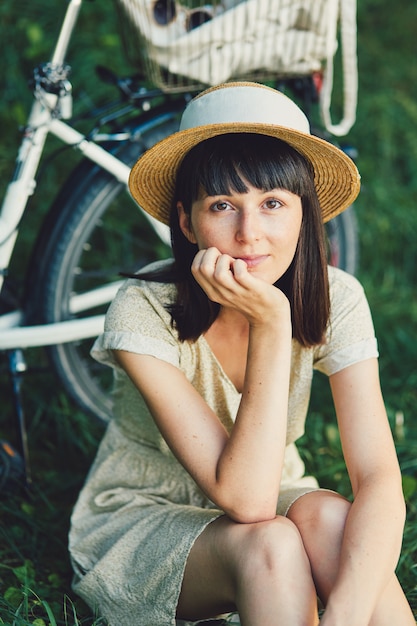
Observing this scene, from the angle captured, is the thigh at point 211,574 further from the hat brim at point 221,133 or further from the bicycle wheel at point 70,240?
the bicycle wheel at point 70,240

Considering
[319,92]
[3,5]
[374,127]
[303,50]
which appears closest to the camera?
[303,50]

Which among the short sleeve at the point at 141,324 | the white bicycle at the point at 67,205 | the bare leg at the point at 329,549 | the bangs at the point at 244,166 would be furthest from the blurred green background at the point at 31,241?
the bangs at the point at 244,166

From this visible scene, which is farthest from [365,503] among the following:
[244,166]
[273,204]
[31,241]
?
[31,241]

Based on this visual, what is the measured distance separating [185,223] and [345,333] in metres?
0.52

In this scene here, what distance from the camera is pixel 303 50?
101 inches

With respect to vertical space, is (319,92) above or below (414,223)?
above

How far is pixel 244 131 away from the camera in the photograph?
182cm

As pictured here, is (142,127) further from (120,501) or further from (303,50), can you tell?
(120,501)

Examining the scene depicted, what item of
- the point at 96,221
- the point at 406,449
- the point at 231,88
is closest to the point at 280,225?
A: the point at 231,88

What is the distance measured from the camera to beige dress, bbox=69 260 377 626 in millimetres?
1936

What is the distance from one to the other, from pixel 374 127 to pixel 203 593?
3.31m

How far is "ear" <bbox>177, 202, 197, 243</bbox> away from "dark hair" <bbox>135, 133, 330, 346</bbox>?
0.07 feet

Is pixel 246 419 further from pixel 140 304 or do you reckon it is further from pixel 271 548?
pixel 140 304

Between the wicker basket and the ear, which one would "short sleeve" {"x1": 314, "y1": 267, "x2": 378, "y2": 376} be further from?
the wicker basket
